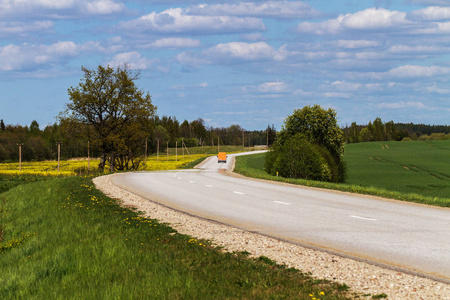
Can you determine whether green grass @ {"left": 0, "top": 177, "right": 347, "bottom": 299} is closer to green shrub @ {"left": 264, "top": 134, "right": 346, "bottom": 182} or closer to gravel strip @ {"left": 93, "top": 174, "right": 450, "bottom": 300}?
gravel strip @ {"left": 93, "top": 174, "right": 450, "bottom": 300}

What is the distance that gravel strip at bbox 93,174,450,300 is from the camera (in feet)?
22.7

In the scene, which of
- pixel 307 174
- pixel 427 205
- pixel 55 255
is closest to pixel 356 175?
pixel 307 174

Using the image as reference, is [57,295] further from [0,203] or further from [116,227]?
[0,203]

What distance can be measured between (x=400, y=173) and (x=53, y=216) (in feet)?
189

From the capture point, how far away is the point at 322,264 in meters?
8.62

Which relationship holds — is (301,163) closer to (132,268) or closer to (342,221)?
(342,221)

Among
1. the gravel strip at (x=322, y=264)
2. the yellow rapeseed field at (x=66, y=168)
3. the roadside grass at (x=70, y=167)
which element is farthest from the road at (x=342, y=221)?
the yellow rapeseed field at (x=66, y=168)

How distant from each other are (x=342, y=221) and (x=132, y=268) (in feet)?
23.7

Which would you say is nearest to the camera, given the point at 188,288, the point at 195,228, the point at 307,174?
the point at 188,288

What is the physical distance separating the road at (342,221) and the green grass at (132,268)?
6.99 ft

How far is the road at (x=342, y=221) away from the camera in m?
9.33

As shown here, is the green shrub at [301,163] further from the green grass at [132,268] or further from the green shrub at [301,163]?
the green grass at [132,268]

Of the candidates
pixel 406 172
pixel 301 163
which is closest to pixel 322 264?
pixel 301 163

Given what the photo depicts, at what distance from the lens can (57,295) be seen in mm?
7559
